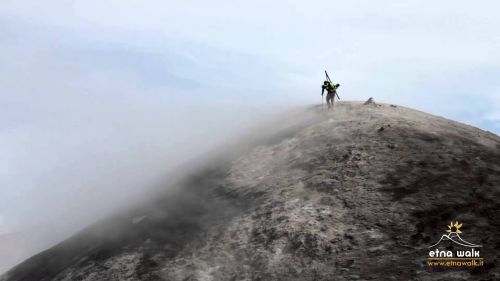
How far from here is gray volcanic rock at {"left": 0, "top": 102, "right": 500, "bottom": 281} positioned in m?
21.3

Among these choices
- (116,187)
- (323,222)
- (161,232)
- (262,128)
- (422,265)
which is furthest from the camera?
(116,187)

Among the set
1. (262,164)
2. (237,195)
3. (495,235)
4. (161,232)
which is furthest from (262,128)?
(495,235)

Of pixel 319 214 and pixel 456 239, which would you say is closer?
pixel 456 239

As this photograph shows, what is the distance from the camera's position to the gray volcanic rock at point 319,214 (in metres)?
21.3

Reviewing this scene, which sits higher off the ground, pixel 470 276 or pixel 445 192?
pixel 445 192

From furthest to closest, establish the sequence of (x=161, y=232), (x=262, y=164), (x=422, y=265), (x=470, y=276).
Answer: (x=262, y=164)
(x=161, y=232)
(x=422, y=265)
(x=470, y=276)

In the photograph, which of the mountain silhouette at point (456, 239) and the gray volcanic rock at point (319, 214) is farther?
the gray volcanic rock at point (319, 214)

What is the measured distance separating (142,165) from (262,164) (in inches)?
1479

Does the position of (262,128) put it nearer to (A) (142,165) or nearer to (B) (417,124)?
(B) (417,124)

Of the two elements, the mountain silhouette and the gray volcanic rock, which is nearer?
the mountain silhouette

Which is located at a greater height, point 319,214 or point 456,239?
point 319,214

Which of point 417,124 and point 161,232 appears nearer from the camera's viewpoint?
point 161,232

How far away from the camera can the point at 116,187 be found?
66.6 metres

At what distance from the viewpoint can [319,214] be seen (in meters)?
24.7
